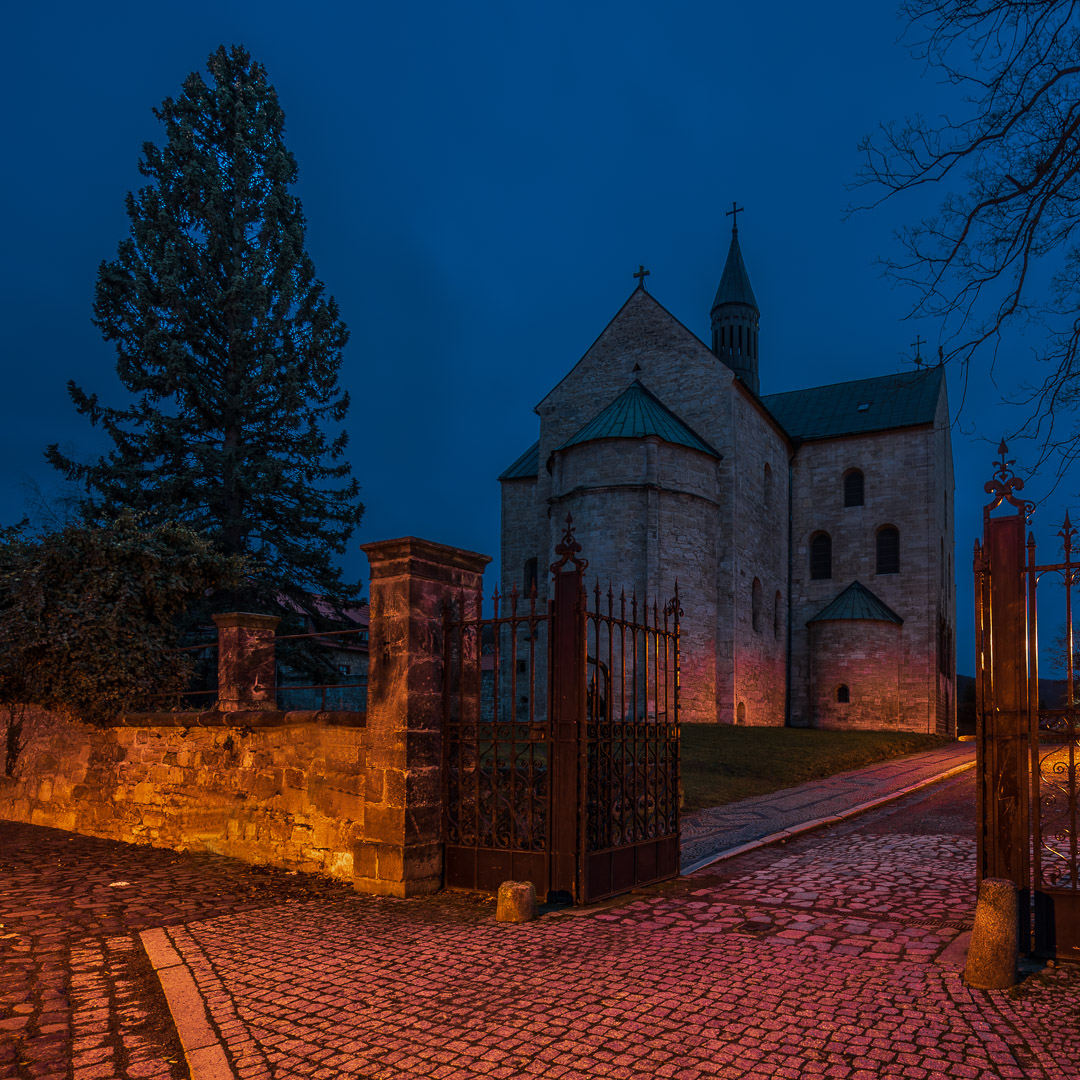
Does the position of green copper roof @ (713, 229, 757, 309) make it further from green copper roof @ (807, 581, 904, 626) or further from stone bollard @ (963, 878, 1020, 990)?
stone bollard @ (963, 878, 1020, 990)

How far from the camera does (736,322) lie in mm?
41062

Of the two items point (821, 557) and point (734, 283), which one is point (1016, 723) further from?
point (734, 283)

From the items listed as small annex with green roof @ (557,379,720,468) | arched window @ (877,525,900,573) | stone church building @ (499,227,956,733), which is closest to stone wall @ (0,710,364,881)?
stone church building @ (499,227,956,733)

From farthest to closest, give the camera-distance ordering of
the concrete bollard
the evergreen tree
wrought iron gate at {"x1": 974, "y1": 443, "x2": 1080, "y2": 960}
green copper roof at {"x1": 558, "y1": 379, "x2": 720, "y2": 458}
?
green copper roof at {"x1": 558, "y1": 379, "x2": 720, "y2": 458} < the evergreen tree < the concrete bollard < wrought iron gate at {"x1": 974, "y1": 443, "x2": 1080, "y2": 960}

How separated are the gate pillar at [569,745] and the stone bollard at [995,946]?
105 inches

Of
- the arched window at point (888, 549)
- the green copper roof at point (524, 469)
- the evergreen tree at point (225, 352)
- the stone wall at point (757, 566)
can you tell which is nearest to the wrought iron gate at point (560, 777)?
the evergreen tree at point (225, 352)

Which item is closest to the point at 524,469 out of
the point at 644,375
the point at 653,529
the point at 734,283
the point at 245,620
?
the point at 644,375

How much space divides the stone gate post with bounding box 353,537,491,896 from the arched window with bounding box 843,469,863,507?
103 ft

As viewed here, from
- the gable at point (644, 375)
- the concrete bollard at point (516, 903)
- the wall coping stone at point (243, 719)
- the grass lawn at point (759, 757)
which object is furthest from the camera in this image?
the gable at point (644, 375)

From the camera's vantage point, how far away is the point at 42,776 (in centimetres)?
1053

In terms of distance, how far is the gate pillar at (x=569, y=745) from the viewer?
244 inches

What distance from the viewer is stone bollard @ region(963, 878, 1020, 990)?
4.37 m

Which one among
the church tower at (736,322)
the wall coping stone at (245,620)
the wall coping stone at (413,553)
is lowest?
the wall coping stone at (245,620)

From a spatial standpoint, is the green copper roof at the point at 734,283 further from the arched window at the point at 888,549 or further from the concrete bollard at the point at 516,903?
the concrete bollard at the point at 516,903
